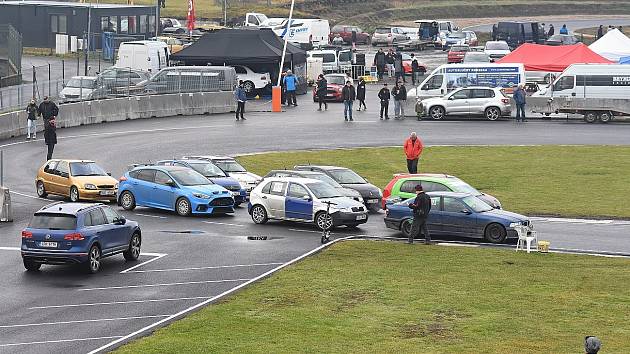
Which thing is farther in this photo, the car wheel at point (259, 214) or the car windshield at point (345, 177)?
the car windshield at point (345, 177)

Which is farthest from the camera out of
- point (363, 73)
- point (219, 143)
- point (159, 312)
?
point (363, 73)

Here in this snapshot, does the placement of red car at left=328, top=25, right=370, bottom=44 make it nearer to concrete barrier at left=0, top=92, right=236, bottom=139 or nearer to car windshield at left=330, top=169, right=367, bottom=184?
concrete barrier at left=0, top=92, right=236, bottom=139

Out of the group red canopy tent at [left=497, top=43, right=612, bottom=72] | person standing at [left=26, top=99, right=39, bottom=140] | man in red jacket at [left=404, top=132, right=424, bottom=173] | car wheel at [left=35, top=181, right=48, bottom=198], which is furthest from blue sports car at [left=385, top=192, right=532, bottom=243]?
red canopy tent at [left=497, top=43, right=612, bottom=72]

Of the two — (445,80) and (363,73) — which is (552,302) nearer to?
(445,80)

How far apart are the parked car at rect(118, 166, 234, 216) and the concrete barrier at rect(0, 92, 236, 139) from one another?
1449 centimetres

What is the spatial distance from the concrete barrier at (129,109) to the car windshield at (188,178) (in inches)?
587

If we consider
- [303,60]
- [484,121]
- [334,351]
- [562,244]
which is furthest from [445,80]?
[334,351]

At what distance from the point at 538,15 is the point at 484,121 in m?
69.7

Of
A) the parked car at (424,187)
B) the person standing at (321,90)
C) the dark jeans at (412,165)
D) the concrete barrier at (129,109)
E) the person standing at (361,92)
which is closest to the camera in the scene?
the parked car at (424,187)

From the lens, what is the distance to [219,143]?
50.3 m

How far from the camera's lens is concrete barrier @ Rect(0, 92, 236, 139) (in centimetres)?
5097

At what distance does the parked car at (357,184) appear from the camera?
37.6 metres

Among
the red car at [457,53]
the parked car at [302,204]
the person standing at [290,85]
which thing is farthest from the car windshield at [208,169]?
the red car at [457,53]

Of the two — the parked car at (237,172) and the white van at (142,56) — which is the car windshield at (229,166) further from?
the white van at (142,56)
